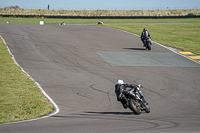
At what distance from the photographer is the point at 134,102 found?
34.0 feet

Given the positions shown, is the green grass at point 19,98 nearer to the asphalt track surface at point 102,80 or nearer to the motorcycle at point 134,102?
the asphalt track surface at point 102,80

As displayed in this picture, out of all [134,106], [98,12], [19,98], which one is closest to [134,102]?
[134,106]

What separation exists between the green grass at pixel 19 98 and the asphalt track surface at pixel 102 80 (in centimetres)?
67

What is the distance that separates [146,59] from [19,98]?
42.4 ft

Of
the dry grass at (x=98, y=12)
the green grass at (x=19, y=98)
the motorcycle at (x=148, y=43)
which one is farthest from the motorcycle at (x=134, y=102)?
the dry grass at (x=98, y=12)

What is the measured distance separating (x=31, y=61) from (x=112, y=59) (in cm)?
623

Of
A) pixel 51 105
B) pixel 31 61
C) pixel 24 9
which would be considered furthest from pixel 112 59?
pixel 24 9

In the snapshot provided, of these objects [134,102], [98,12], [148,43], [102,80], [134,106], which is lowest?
[102,80]

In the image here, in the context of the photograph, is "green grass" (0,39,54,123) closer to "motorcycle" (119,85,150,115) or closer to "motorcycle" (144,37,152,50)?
"motorcycle" (119,85,150,115)

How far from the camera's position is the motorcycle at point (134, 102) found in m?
10.3

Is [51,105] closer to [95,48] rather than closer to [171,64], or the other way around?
[171,64]

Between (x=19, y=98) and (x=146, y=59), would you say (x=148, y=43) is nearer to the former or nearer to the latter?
(x=146, y=59)

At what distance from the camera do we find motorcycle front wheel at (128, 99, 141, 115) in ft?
33.6

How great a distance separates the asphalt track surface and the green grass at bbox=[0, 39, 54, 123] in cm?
67
